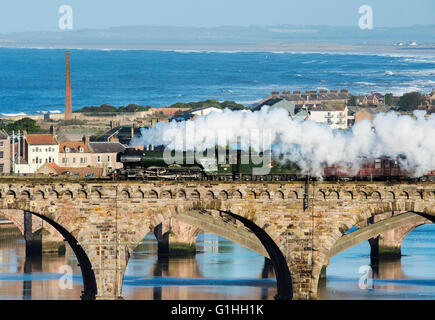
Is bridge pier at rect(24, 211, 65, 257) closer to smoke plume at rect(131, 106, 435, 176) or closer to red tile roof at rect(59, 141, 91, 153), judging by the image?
smoke plume at rect(131, 106, 435, 176)

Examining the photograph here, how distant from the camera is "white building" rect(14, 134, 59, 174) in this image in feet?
515

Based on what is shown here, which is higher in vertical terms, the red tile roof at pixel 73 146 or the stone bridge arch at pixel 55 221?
the red tile roof at pixel 73 146

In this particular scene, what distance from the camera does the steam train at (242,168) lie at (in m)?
88.3

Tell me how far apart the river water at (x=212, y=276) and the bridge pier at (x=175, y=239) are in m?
1.20

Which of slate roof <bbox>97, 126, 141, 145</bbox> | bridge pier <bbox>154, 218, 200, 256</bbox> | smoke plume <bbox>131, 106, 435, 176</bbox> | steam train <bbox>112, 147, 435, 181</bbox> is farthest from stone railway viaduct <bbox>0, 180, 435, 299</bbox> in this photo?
slate roof <bbox>97, 126, 141, 145</bbox>

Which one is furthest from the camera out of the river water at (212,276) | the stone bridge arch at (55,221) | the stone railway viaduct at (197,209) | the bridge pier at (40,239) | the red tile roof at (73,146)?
the red tile roof at (73,146)

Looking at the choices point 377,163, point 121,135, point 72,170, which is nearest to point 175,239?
point 72,170

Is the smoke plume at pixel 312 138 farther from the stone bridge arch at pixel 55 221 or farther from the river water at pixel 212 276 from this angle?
the stone bridge arch at pixel 55 221

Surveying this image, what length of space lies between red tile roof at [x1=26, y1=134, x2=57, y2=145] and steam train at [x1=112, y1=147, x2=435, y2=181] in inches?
2772

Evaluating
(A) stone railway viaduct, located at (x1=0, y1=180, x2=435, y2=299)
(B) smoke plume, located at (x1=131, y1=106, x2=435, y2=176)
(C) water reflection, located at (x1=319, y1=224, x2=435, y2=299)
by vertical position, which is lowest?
(C) water reflection, located at (x1=319, y1=224, x2=435, y2=299)

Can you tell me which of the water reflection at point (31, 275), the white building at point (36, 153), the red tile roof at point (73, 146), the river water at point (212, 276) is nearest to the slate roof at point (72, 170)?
the white building at point (36, 153)

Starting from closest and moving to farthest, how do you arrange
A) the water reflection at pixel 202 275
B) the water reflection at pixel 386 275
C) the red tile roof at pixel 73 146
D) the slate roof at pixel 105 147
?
the water reflection at pixel 202 275, the water reflection at pixel 386 275, the slate roof at pixel 105 147, the red tile roof at pixel 73 146

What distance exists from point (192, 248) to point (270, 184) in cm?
3452

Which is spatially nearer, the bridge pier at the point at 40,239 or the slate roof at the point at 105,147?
the bridge pier at the point at 40,239
